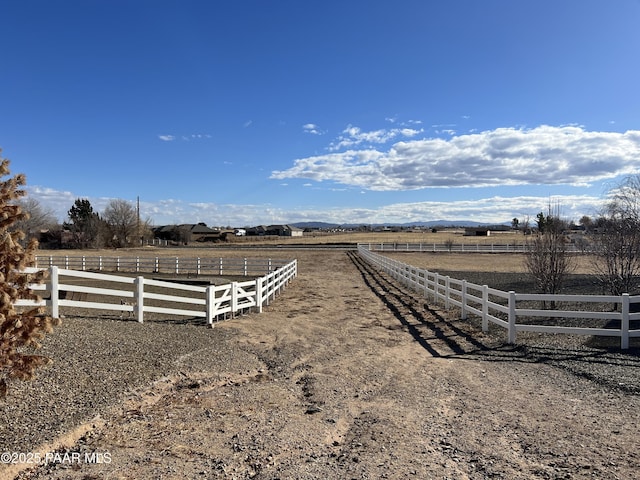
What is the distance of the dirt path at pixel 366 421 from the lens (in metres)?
3.99

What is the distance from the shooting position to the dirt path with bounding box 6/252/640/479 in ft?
13.1

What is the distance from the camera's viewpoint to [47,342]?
7215 millimetres

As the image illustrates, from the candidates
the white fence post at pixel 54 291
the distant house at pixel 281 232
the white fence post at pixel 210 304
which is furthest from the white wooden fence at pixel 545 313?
the distant house at pixel 281 232

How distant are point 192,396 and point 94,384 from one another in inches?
49.2

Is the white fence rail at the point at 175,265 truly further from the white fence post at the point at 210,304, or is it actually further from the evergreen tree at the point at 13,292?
the evergreen tree at the point at 13,292

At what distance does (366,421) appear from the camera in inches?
200

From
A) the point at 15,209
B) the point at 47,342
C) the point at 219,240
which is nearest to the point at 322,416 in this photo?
the point at 15,209

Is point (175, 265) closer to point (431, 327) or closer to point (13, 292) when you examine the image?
point (431, 327)

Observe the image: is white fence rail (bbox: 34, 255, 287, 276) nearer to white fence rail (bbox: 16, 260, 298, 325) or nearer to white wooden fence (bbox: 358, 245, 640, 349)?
white fence rail (bbox: 16, 260, 298, 325)

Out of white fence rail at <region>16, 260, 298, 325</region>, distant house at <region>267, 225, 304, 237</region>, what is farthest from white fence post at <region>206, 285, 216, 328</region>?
distant house at <region>267, 225, 304, 237</region>

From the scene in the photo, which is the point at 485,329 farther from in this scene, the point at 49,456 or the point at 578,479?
the point at 49,456

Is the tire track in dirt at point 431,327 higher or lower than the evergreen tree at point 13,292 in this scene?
lower

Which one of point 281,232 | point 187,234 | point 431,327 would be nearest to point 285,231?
point 281,232

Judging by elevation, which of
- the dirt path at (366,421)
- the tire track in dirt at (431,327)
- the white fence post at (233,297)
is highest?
the white fence post at (233,297)
